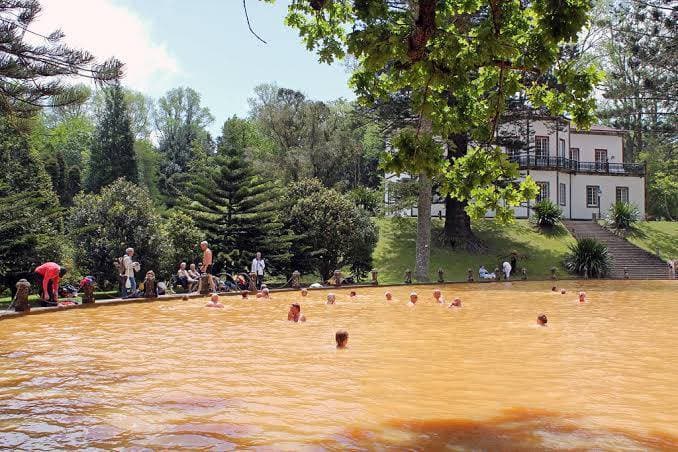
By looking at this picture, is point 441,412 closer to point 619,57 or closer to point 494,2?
point 494,2

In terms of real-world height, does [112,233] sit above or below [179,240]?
above

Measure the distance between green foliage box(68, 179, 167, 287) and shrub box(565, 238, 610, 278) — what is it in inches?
921

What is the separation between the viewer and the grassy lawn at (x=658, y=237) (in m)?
37.8

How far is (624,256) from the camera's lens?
36.4 meters

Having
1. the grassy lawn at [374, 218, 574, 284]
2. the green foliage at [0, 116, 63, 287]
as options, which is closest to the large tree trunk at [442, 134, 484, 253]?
the grassy lawn at [374, 218, 574, 284]

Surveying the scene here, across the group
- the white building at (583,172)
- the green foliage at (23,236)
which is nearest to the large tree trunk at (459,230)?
the white building at (583,172)

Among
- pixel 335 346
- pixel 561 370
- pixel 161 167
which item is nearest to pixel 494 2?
pixel 561 370

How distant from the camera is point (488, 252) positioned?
117ft

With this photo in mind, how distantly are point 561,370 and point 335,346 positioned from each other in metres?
3.59

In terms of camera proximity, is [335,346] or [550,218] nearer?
[335,346]

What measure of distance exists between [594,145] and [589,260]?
68.5 feet

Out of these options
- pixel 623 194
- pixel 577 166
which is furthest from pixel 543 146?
pixel 623 194

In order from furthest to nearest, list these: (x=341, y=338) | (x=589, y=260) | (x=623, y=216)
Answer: (x=623, y=216)
(x=589, y=260)
(x=341, y=338)

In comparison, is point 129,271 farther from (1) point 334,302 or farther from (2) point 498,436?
(2) point 498,436
